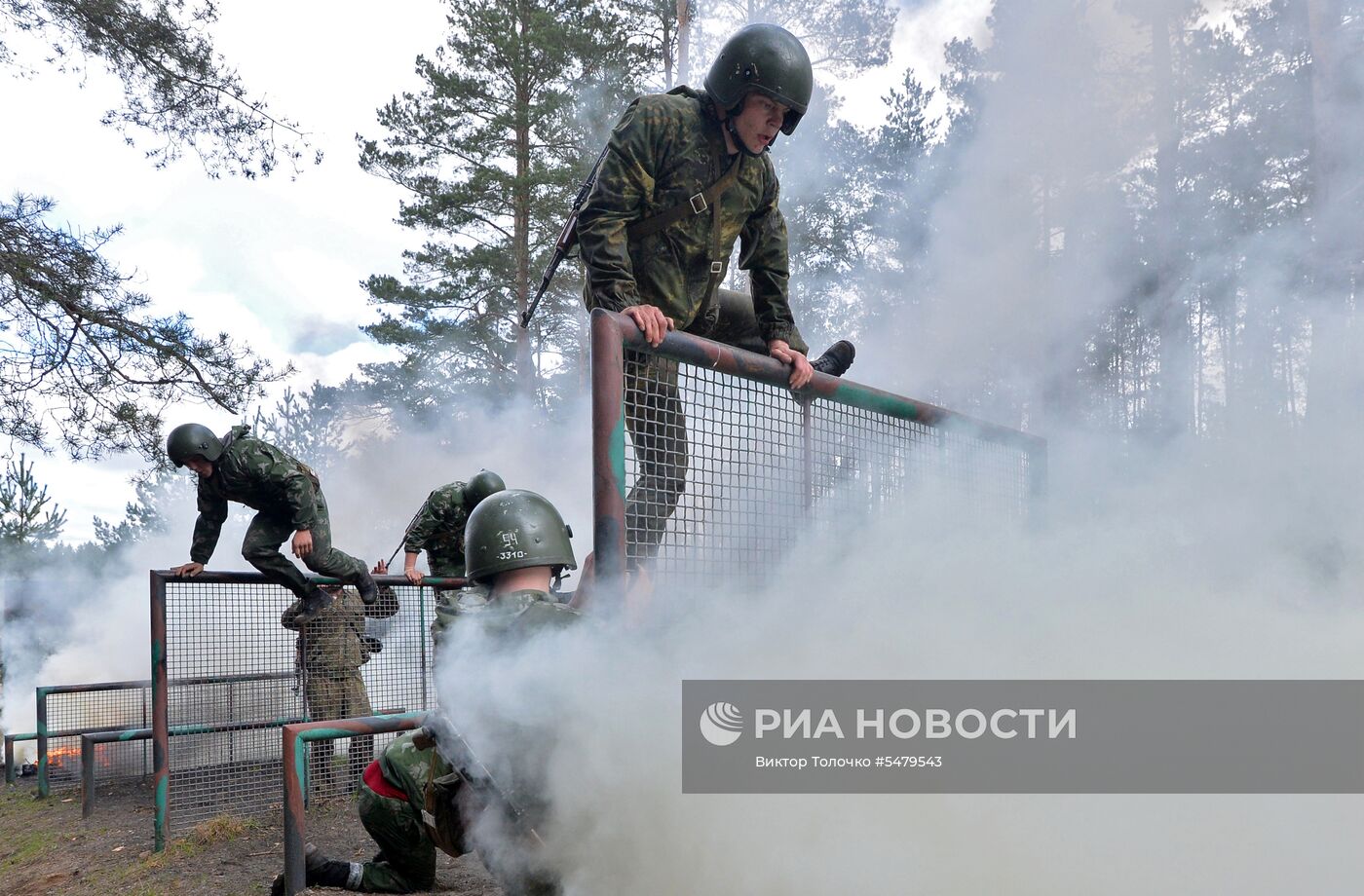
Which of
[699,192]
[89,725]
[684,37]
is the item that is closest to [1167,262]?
[699,192]

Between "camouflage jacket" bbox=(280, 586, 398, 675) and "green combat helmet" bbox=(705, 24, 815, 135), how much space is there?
405 cm

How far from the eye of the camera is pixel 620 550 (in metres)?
2.44

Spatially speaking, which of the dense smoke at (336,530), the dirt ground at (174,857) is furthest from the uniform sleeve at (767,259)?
the dense smoke at (336,530)

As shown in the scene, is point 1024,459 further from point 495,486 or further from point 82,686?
point 82,686

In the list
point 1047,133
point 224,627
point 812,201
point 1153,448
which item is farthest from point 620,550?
point 812,201

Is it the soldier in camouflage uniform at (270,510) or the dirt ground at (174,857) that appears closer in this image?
the dirt ground at (174,857)

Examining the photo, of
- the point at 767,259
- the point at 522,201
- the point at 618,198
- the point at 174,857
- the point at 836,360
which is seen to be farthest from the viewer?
the point at 522,201

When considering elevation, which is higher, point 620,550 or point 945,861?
point 620,550

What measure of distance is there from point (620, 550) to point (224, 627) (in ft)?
13.1

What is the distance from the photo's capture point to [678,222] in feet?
11.0

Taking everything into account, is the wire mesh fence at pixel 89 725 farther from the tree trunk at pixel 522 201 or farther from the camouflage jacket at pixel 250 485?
the tree trunk at pixel 522 201

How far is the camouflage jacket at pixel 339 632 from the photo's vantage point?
583 centimetres

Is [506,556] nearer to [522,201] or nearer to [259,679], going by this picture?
[259,679]

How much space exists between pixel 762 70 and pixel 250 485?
4198mm
